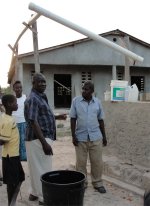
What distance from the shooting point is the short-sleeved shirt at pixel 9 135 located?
13.5 ft

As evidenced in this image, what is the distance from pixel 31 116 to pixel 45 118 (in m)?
0.20

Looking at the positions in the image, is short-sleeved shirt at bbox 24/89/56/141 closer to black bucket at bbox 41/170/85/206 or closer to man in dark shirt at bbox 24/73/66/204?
man in dark shirt at bbox 24/73/66/204

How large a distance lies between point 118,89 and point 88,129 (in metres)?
1.28

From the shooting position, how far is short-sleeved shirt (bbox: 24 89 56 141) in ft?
13.8

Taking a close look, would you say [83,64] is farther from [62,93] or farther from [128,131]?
[128,131]

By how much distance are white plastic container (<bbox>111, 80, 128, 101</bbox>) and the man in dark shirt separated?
1.88 metres

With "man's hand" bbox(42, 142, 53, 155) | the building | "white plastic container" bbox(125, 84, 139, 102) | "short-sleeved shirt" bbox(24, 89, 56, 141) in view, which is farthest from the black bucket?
the building

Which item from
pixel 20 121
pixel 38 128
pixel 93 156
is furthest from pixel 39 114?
pixel 20 121

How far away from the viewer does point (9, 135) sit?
4.13 m

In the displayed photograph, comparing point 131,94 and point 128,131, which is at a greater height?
point 131,94

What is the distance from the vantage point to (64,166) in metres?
6.78

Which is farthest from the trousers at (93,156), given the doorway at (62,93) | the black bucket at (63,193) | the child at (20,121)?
the doorway at (62,93)

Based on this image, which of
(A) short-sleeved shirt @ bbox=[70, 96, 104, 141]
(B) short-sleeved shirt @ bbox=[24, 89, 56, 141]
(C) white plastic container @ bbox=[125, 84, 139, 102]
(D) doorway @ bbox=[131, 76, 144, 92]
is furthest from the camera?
(D) doorway @ bbox=[131, 76, 144, 92]

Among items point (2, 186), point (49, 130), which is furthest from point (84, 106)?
point (2, 186)
